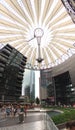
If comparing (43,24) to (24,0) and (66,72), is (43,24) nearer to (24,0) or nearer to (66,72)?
(24,0)

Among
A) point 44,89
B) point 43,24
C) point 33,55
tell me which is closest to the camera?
point 43,24

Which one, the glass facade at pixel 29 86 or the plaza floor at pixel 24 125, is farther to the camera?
the glass facade at pixel 29 86

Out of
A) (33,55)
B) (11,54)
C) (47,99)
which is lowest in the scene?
(47,99)

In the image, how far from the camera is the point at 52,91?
107562mm

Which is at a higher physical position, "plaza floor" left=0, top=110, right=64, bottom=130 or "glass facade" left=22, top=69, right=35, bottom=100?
"glass facade" left=22, top=69, right=35, bottom=100

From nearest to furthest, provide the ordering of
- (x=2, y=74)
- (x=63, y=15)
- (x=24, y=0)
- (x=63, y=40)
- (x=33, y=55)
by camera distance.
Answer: (x=24, y=0) → (x=63, y=15) → (x=63, y=40) → (x=33, y=55) → (x=2, y=74)

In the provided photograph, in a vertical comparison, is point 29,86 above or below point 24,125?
above

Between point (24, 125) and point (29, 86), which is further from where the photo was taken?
point (29, 86)

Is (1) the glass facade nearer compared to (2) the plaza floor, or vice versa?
(2) the plaza floor

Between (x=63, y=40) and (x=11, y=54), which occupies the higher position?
(x=11, y=54)

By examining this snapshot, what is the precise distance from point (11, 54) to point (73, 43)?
3506 cm

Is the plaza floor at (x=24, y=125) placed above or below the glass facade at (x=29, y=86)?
below

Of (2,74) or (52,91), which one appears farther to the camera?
(52,91)

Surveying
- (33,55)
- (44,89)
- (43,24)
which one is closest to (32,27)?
(43,24)
